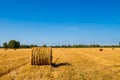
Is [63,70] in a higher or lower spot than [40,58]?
lower

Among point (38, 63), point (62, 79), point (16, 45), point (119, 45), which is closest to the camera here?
point (62, 79)

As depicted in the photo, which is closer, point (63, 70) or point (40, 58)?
point (63, 70)

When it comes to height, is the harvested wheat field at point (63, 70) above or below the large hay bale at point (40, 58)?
below

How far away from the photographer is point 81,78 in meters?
11.4

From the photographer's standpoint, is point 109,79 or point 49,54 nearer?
point 109,79

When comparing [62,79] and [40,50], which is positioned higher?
[40,50]

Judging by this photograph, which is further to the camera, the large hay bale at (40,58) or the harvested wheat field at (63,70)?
the large hay bale at (40,58)

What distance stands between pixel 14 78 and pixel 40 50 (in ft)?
22.0

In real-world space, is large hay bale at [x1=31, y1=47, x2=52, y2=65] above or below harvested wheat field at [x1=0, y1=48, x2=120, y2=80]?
above

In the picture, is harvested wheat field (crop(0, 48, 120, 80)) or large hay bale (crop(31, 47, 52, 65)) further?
large hay bale (crop(31, 47, 52, 65))

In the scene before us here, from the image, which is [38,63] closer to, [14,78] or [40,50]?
[40,50]

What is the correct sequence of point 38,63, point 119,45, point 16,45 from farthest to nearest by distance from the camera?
point 119,45
point 16,45
point 38,63

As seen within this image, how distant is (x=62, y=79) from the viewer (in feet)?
36.0

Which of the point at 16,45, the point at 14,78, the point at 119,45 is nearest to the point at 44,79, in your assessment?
the point at 14,78
